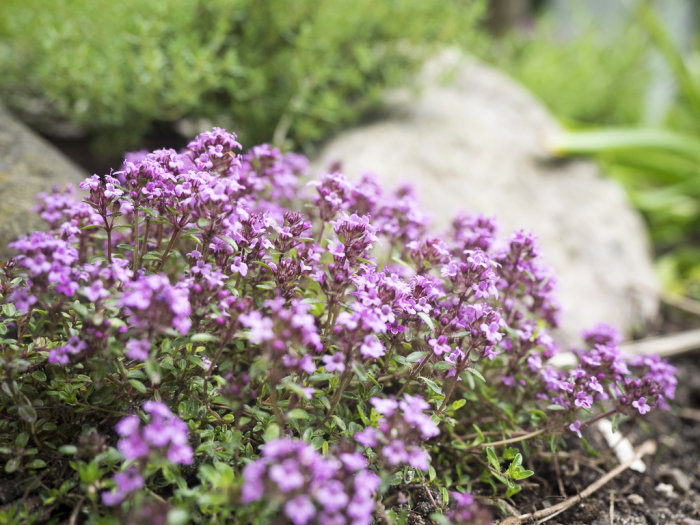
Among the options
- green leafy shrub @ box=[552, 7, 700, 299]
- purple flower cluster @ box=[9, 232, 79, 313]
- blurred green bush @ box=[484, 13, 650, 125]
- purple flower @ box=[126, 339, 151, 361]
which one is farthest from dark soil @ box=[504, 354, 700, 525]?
blurred green bush @ box=[484, 13, 650, 125]

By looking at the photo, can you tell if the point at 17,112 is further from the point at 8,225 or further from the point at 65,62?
the point at 8,225

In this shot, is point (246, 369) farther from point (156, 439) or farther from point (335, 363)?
point (156, 439)

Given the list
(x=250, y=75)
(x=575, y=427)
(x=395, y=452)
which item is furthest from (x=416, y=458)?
(x=250, y=75)

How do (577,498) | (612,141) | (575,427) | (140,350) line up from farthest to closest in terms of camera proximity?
(612,141), (577,498), (575,427), (140,350)

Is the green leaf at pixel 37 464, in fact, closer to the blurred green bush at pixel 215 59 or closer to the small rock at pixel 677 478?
the blurred green bush at pixel 215 59

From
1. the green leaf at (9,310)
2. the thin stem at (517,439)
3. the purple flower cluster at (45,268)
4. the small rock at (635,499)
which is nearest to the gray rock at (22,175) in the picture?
the green leaf at (9,310)
